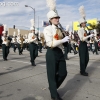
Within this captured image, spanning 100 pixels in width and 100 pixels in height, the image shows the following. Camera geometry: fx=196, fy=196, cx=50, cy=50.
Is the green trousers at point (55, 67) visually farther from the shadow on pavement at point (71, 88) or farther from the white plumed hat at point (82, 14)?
the white plumed hat at point (82, 14)

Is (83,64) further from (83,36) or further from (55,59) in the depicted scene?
(55,59)

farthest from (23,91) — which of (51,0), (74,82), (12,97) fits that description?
(51,0)

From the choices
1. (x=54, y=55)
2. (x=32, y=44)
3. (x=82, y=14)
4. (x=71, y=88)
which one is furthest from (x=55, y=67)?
(x=32, y=44)

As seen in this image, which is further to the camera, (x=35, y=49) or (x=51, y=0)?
(x=35, y=49)

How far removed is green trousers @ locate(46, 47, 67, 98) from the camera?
4020 millimetres

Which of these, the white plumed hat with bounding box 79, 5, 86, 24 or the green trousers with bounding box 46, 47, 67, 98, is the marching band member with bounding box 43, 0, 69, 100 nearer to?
the green trousers with bounding box 46, 47, 67, 98

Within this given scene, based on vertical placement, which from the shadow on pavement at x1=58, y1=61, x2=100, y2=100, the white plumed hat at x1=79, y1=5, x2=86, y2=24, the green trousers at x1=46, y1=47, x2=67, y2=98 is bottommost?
the shadow on pavement at x1=58, y1=61, x2=100, y2=100

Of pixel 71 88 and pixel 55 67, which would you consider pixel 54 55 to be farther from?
pixel 71 88

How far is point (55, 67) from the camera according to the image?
4043 mm

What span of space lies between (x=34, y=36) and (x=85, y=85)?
4.69m

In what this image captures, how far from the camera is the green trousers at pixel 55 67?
4.02 meters

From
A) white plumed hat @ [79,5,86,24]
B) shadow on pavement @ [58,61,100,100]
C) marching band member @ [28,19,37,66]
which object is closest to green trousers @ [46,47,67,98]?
shadow on pavement @ [58,61,100,100]

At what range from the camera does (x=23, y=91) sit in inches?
188

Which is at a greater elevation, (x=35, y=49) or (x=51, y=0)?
(x=51, y=0)
